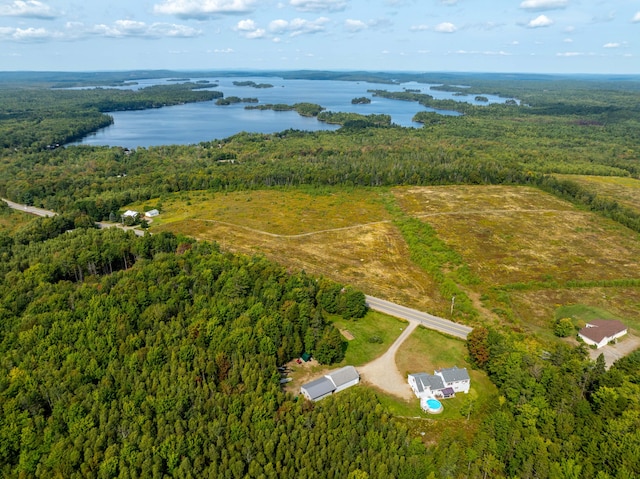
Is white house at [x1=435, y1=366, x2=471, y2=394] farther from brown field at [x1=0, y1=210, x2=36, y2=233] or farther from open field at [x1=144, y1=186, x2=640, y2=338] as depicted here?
brown field at [x1=0, y1=210, x2=36, y2=233]

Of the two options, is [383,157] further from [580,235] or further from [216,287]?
[216,287]

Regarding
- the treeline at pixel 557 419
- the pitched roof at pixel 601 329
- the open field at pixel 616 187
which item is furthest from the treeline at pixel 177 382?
the open field at pixel 616 187

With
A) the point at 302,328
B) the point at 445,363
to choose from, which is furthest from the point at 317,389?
the point at 445,363

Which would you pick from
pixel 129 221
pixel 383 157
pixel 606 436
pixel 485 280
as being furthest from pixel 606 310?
pixel 383 157

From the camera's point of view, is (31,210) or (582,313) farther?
(31,210)

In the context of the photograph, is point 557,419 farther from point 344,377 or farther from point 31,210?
point 31,210

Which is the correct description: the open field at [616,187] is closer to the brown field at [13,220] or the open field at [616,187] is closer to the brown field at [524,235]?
the brown field at [524,235]
